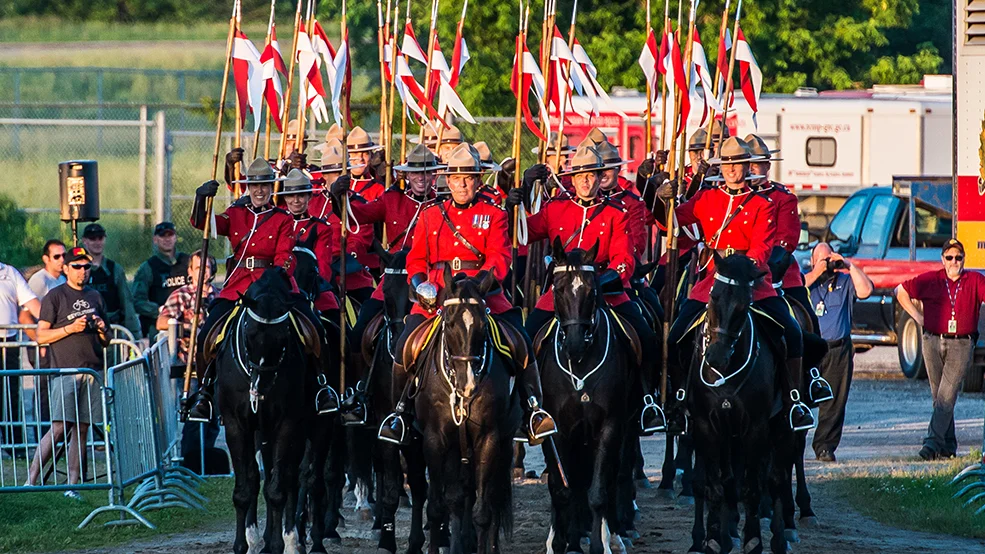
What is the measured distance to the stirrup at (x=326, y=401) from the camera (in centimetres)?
1116

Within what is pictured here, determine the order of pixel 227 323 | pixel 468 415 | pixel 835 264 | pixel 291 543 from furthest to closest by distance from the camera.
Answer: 1. pixel 835 264
2. pixel 291 543
3. pixel 227 323
4. pixel 468 415

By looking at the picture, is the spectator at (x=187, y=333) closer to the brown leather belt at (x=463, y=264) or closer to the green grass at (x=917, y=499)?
the brown leather belt at (x=463, y=264)

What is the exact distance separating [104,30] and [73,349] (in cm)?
3473

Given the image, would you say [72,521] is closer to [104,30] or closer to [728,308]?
[728,308]

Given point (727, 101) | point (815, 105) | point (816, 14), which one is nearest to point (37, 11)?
point (816, 14)

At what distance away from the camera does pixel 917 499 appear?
13.6 meters

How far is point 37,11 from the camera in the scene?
155ft

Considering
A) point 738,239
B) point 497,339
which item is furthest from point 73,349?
point 738,239

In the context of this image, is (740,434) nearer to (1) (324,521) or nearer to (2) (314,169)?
(1) (324,521)

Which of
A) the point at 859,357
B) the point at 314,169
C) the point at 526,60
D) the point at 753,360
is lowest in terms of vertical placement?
the point at 859,357

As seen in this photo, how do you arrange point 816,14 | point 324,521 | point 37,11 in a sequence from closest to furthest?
point 324,521, point 816,14, point 37,11

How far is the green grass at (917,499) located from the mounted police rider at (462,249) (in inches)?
151

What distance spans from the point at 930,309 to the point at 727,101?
14.3 feet

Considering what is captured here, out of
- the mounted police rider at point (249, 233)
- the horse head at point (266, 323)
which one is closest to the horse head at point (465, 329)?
the horse head at point (266, 323)
